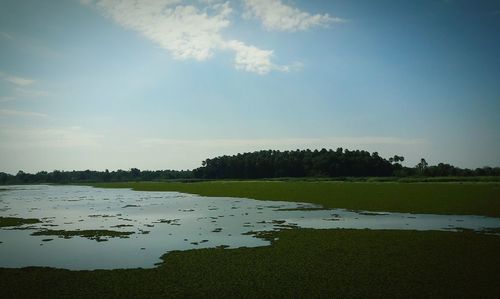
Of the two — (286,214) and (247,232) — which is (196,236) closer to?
(247,232)

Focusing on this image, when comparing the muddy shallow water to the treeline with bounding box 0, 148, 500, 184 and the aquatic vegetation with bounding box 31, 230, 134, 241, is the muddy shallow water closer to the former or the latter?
the aquatic vegetation with bounding box 31, 230, 134, 241

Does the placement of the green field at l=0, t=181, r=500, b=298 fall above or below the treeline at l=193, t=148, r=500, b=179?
below

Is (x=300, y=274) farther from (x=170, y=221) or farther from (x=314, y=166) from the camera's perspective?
(x=314, y=166)

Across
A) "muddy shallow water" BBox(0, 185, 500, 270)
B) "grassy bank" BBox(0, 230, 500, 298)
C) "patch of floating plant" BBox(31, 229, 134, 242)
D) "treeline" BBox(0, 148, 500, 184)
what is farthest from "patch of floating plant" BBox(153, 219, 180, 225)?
"treeline" BBox(0, 148, 500, 184)

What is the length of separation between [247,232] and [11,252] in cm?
1357

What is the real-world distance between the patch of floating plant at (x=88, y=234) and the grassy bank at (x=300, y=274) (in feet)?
25.7

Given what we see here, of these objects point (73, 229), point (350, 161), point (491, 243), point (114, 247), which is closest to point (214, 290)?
point (114, 247)

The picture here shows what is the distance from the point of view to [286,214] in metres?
35.8

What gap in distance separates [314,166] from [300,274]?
139265mm

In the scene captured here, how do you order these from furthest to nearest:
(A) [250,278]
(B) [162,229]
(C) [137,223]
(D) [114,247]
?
A: (C) [137,223] → (B) [162,229] → (D) [114,247] → (A) [250,278]

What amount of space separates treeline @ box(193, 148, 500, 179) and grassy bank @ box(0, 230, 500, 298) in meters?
124

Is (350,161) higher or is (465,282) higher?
(350,161)

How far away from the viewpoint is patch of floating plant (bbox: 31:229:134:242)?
24.4 m

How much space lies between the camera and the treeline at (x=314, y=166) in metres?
143
